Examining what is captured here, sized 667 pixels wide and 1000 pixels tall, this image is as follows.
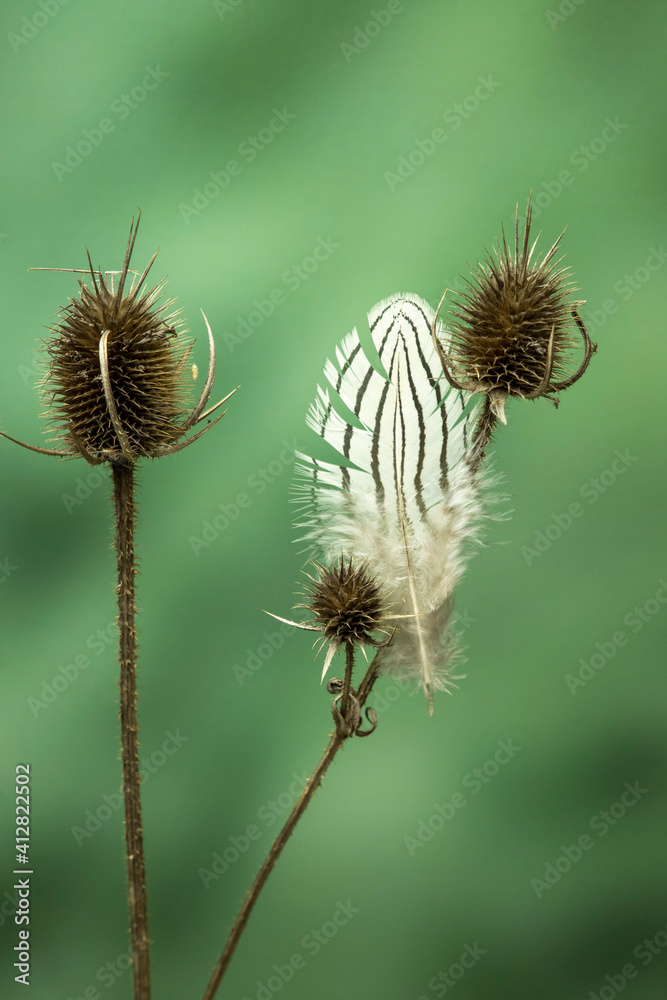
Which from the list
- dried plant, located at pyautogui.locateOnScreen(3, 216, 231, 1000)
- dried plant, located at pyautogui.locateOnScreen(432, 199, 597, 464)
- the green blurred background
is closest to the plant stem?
dried plant, located at pyautogui.locateOnScreen(3, 216, 231, 1000)

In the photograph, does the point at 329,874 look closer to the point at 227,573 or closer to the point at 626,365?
the point at 227,573

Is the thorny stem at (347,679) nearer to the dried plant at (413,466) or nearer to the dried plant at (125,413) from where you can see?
the dried plant at (413,466)

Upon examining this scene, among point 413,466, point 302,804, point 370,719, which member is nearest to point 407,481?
point 413,466

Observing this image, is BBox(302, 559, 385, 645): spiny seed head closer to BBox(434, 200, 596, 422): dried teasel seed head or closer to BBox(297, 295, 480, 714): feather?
BBox(297, 295, 480, 714): feather

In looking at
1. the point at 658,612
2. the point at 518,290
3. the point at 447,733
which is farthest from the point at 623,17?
the point at 447,733

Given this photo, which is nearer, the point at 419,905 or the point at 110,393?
the point at 110,393

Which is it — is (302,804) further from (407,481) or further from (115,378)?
(115,378)
